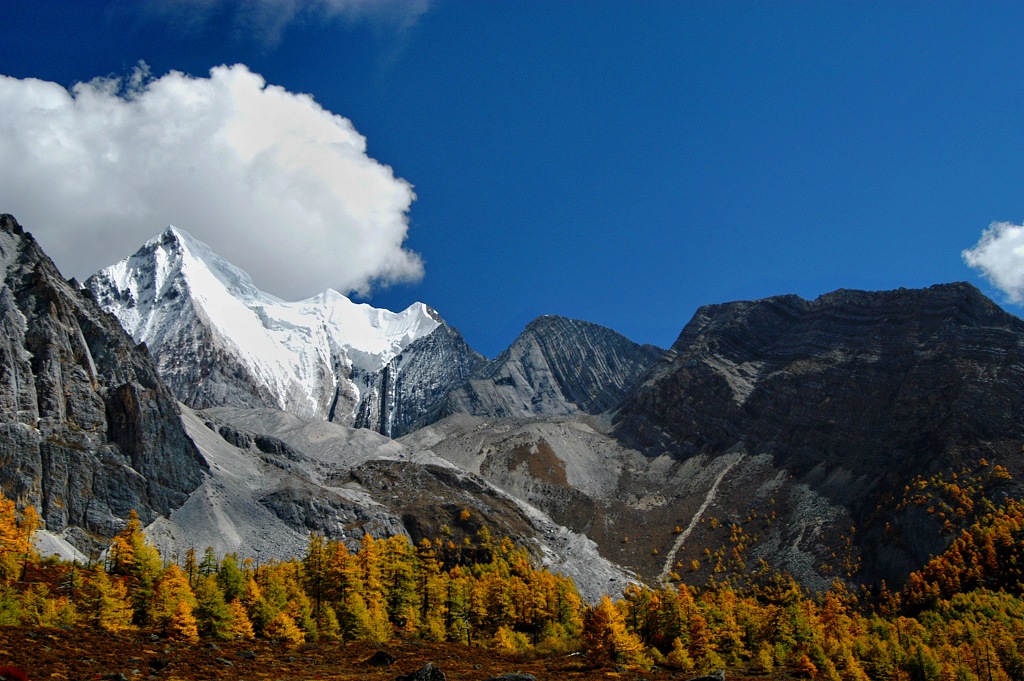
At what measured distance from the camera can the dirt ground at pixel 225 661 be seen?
3831 centimetres

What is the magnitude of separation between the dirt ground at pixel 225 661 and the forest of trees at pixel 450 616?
244 inches

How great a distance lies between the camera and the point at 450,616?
85.9 m

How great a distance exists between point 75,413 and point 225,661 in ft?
393

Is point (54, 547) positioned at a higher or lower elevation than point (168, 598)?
higher

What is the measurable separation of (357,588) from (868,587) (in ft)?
436

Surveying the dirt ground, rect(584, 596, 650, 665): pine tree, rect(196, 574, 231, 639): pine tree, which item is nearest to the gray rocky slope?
rect(196, 574, 231, 639): pine tree

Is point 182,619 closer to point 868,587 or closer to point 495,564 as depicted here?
point 495,564

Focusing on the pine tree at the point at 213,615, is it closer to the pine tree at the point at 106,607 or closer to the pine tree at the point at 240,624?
the pine tree at the point at 240,624

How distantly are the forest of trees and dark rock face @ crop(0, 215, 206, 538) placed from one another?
102 feet

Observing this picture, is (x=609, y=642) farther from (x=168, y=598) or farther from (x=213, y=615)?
(x=168, y=598)

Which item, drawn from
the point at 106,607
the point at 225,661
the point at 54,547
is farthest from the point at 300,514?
the point at 225,661

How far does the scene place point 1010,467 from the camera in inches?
6949

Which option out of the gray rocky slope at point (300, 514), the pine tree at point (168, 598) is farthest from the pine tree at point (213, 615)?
the gray rocky slope at point (300, 514)

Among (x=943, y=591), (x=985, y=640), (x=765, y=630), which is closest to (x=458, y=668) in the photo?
(x=765, y=630)
